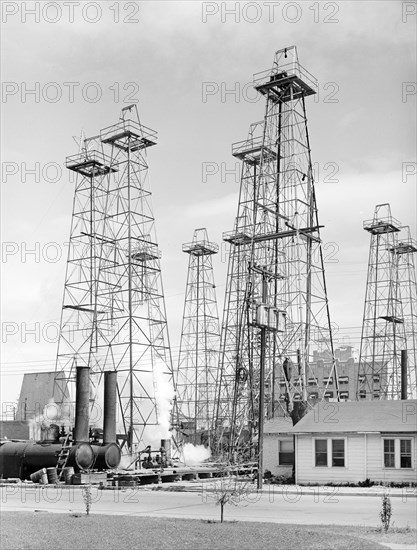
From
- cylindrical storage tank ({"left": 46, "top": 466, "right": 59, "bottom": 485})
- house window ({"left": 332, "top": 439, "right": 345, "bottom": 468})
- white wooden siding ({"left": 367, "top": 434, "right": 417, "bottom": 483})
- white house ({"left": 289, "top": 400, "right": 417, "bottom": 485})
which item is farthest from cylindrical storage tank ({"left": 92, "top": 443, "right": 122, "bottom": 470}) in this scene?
white wooden siding ({"left": 367, "top": 434, "right": 417, "bottom": 483})

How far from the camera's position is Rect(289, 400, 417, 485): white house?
3120 centimetres

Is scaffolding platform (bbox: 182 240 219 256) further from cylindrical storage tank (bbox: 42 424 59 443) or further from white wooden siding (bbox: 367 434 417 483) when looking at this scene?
white wooden siding (bbox: 367 434 417 483)

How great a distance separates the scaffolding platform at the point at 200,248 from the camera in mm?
65812

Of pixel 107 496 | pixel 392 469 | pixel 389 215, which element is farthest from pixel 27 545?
pixel 389 215

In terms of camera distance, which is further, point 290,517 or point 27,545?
point 290,517

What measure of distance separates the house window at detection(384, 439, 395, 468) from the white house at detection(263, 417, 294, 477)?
207 inches

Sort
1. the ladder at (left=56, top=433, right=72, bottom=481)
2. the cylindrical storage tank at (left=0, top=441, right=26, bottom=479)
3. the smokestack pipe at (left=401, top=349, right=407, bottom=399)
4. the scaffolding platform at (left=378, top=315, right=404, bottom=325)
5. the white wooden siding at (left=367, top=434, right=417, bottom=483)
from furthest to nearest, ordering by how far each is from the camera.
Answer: the scaffolding platform at (left=378, top=315, right=404, bottom=325) < the smokestack pipe at (left=401, top=349, right=407, bottom=399) < the cylindrical storage tank at (left=0, top=441, right=26, bottom=479) < the ladder at (left=56, top=433, right=72, bottom=481) < the white wooden siding at (left=367, top=434, right=417, bottom=483)

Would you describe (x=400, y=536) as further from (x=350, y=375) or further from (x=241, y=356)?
(x=350, y=375)

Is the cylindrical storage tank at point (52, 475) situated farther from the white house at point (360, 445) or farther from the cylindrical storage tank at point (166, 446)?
the white house at point (360, 445)

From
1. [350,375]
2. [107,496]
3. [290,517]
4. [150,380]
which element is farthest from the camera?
A: [350,375]

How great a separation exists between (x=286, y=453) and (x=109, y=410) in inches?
379

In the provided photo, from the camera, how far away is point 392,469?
3111 centimetres

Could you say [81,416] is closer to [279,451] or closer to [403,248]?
[279,451]

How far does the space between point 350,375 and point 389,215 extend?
153 ft
